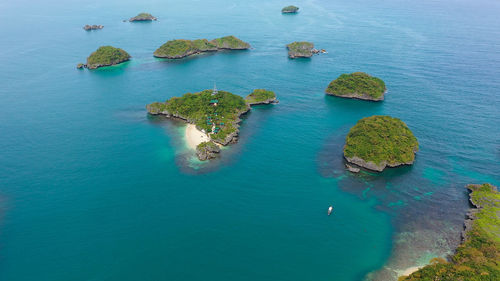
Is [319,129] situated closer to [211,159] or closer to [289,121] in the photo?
[289,121]

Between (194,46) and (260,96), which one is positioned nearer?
(260,96)

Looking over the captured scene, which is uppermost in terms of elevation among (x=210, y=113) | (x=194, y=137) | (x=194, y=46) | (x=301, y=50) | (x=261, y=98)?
(x=194, y=46)

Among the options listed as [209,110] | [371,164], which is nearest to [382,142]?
[371,164]

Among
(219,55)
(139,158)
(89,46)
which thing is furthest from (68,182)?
(89,46)

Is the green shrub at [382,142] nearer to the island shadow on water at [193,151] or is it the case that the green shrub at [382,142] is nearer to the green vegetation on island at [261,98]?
the island shadow on water at [193,151]

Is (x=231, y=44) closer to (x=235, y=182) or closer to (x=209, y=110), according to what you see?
(x=209, y=110)

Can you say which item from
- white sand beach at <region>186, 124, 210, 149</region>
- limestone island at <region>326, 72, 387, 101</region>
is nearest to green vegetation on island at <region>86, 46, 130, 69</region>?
white sand beach at <region>186, 124, 210, 149</region>

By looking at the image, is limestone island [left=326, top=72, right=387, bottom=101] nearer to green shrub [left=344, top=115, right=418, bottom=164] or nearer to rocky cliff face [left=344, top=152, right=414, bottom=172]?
green shrub [left=344, top=115, right=418, bottom=164]
